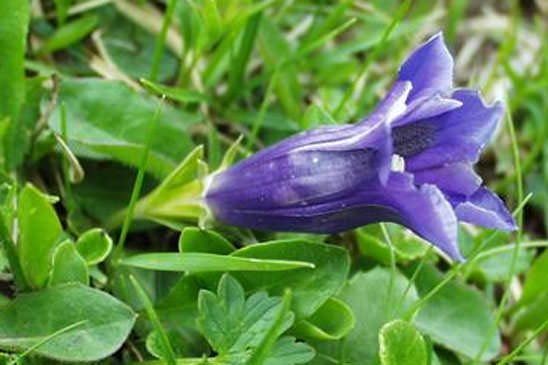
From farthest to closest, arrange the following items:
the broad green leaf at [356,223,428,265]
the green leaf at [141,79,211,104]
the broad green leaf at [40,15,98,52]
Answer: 1. the broad green leaf at [40,15,98,52]
2. the green leaf at [141,79,211,104]
3. the broad green leaf at [356,223,428,265]

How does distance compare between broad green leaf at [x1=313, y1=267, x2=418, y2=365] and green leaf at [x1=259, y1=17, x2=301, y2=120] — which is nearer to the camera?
broad green leaf at [x1=313, y1=267, x2=418, y2=365]

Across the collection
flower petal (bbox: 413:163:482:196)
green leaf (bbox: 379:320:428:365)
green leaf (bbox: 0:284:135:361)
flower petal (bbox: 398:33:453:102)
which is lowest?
green leaf (bbox: 379:320:428:365)

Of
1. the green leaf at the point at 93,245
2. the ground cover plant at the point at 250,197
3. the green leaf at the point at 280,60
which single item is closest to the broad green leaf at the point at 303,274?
the ground cover plant at the point at 250,197

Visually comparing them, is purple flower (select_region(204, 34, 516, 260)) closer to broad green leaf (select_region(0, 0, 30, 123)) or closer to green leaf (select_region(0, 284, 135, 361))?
green leaf (select_region(0, 284, 135, 361))

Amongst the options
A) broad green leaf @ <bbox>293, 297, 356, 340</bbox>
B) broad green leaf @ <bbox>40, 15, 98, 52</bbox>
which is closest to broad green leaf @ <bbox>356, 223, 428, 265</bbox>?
broad green leaf @ <bbox>293, 297, 356, 340</bbox>

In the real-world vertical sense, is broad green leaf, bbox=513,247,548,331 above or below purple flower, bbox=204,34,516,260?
below

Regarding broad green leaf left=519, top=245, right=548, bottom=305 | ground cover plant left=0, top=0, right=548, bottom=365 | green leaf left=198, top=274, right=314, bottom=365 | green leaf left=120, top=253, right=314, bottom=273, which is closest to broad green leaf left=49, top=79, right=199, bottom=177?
ground cover plant left=0, top=0, right=548, bottom=365

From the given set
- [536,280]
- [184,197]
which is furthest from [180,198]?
[536,280]

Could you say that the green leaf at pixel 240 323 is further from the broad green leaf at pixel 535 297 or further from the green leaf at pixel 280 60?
the green leaf at pixel 280 60

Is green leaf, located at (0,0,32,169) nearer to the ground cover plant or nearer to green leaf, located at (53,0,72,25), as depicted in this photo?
the ground cover plant

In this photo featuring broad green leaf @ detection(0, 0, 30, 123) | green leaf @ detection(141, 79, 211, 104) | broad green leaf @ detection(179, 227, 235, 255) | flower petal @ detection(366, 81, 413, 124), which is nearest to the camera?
flower petal @ detection(366, 81, 413, 124)
